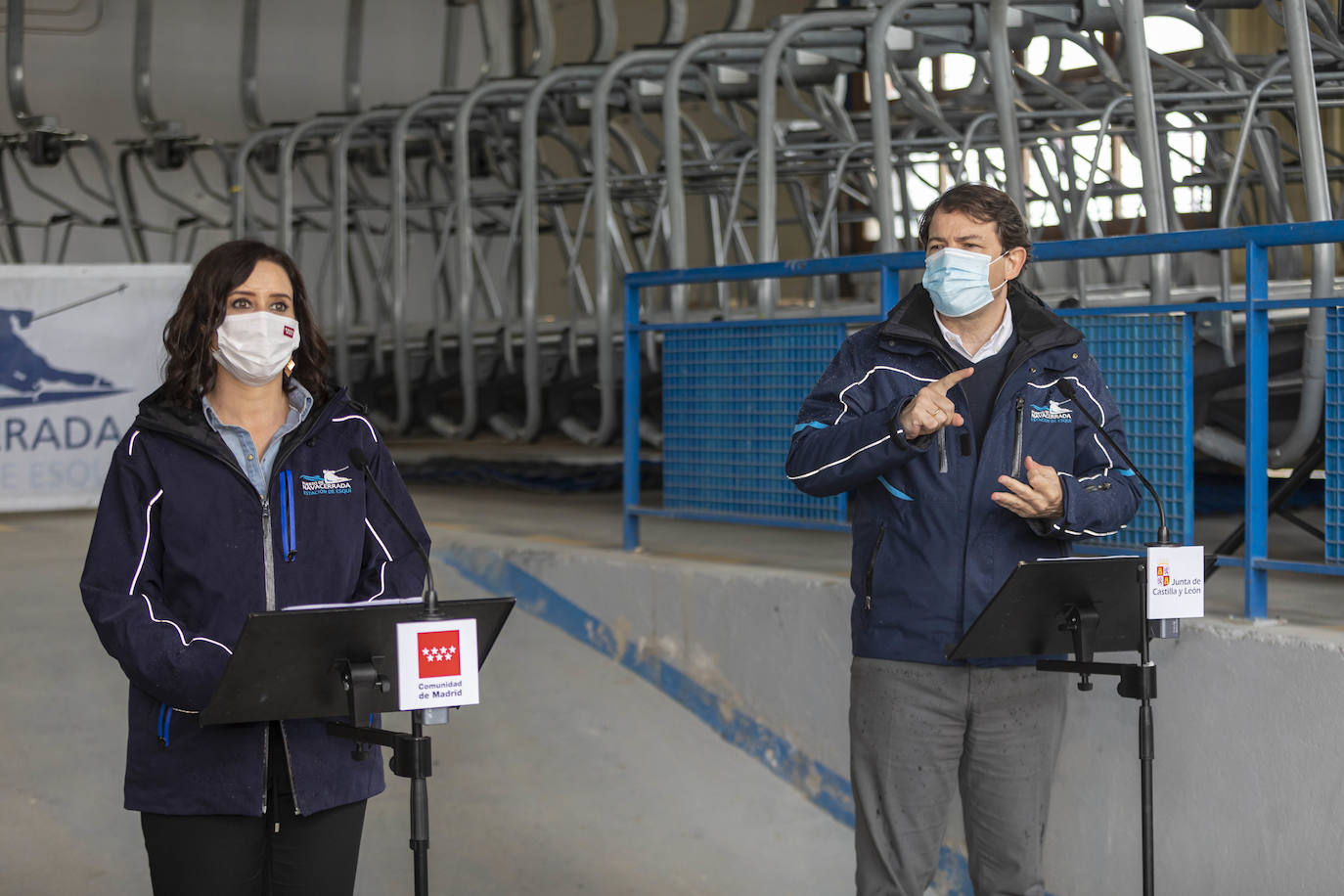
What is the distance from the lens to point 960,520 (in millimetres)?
2715

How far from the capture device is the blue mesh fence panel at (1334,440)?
3377 mm

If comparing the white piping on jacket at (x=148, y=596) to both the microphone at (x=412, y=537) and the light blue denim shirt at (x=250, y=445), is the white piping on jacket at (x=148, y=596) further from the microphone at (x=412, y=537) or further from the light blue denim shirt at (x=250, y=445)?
the microphone at (x=412, y=537)

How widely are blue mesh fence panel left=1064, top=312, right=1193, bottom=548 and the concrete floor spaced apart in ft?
0.91

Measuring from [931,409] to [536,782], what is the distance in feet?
7.58

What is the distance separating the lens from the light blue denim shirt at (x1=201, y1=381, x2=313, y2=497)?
2.30m

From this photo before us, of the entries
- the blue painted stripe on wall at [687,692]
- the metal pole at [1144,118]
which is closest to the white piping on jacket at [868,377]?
the blue painted stripe on wall at [687,692]

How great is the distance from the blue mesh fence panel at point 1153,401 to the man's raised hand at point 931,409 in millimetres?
1336

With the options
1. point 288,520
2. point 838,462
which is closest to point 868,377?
point 838,462

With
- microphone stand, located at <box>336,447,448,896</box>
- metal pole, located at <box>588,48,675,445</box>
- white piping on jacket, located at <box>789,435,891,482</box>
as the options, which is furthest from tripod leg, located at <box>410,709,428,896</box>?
metal pole, located at <box>588,48,675,445</box>

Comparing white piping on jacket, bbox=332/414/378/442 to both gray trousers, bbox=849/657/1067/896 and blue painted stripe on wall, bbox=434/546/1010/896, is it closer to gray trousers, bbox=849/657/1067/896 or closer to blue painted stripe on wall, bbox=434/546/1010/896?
gray trousers, bbox=849/657/1067/896

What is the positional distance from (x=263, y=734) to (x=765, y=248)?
3.53 meters

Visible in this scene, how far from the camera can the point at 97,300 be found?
6.57 metres

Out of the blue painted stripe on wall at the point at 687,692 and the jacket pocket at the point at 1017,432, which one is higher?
the jacket pocket at the point at 1017,432

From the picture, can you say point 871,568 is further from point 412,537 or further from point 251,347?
point 251,347
